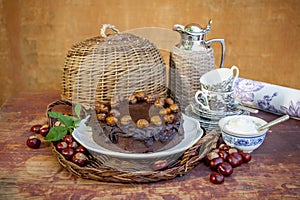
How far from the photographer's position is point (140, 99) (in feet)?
3.27

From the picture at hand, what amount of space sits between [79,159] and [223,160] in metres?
0.33

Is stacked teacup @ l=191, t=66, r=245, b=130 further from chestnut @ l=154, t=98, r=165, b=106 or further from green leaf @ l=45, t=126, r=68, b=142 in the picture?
green leaf @ l=45, t=126, r=68, b=142

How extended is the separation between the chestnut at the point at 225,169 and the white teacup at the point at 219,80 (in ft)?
0.93

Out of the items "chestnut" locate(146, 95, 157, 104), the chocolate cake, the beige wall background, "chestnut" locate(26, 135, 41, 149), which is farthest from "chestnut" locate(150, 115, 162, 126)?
the beige wall background

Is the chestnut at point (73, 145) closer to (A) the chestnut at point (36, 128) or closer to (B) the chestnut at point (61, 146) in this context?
(B) the chestnut at point (61, 146)

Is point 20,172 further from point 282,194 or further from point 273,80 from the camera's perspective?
point 273,80

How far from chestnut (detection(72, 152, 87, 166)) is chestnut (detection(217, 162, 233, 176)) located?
12.0 inches

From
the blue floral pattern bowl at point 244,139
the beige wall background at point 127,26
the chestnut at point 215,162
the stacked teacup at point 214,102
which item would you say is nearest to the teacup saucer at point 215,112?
the stacked teacup at point 214,102

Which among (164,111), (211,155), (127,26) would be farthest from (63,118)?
(127,26)

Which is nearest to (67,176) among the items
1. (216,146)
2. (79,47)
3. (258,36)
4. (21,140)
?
(21,140)

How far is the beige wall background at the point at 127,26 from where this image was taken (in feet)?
6.04

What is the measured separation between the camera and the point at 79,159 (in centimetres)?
83

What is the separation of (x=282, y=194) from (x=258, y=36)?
1311mm

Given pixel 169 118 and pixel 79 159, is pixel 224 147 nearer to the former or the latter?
pixel 169 118
